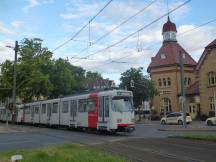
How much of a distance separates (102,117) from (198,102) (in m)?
37.1

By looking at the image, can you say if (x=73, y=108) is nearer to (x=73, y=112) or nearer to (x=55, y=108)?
(x=73, y=112)

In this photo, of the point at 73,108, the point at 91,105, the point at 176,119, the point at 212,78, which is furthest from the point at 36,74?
the point at 91,105

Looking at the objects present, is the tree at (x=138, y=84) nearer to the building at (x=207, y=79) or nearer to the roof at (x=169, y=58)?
the building at (x=207, y=79)

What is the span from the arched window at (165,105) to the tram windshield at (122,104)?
1720 inches

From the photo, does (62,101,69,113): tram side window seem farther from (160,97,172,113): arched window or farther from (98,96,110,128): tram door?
(160,97,172,113): arched window

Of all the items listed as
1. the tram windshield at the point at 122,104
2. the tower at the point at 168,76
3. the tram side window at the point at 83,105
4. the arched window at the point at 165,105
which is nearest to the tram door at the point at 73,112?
the tram side window at the point at 83,105

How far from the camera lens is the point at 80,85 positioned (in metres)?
73.9

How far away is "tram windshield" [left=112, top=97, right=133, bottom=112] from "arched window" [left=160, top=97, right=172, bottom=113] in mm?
43690

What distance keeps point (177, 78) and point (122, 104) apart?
149 feet

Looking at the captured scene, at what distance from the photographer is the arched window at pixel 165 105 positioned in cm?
7088

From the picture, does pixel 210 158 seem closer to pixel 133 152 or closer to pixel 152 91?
pixel 133 152

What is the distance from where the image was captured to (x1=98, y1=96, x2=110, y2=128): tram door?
27.1 m

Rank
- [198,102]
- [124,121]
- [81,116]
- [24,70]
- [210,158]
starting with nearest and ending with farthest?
[210,158] < [124,121] < [81,116] < [24,70] < [198,102]

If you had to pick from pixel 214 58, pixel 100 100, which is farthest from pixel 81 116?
pixel 214 58
